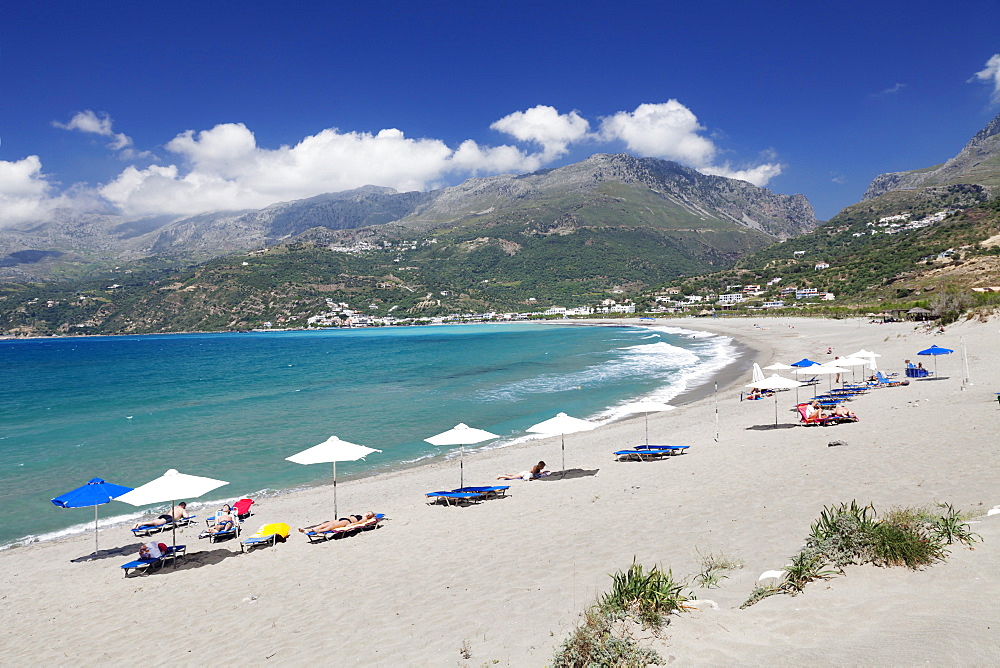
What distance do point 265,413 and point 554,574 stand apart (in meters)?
24.1

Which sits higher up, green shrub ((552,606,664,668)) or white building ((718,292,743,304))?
white building ((718,292,743,304))

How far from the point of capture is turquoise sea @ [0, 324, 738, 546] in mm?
16688

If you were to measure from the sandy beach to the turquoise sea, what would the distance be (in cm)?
331

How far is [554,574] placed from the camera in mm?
6680

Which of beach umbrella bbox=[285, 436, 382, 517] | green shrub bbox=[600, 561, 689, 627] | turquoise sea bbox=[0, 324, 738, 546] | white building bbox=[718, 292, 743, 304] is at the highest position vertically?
white building bbox=[718, 292, 743, 304]

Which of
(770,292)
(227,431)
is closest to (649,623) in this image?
(227,431)

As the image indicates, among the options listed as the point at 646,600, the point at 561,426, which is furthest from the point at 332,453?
the point at 646,600

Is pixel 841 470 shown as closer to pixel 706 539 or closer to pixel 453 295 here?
pixel 706 539

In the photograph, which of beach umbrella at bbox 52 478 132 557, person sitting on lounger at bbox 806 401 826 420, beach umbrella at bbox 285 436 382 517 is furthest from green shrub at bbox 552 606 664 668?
person sitting on lounger at bbox 806 401 826 420

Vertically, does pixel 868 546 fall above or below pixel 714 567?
above

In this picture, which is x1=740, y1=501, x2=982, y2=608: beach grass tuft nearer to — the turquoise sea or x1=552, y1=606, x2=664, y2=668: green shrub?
x1=552, y1=606, x2=664, y2=668: green shrub

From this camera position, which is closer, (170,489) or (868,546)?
(868,546)

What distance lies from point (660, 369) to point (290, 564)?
31.8 meters

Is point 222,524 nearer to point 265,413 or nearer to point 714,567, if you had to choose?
point 714,567
